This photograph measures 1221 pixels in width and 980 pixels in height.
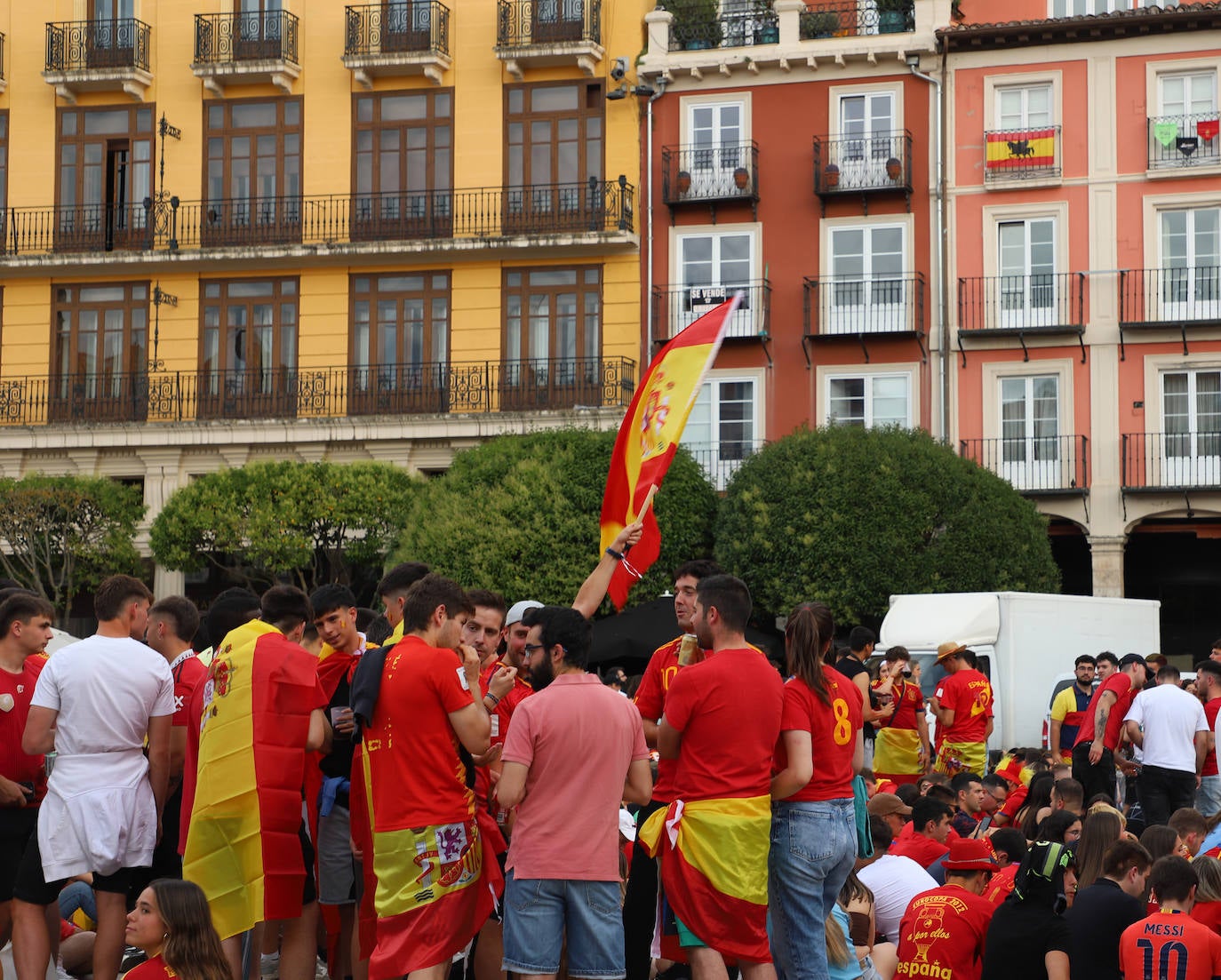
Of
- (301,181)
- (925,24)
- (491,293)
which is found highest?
(925,24)

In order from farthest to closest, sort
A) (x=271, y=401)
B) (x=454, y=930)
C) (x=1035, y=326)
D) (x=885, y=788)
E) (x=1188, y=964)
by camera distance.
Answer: (x=271, y=401)
(x=1035, y=326)
(x=885, y=788)
(x=454, y=930)
(x=1188, y=964)

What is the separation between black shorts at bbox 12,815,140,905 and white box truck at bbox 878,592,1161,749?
13.9m

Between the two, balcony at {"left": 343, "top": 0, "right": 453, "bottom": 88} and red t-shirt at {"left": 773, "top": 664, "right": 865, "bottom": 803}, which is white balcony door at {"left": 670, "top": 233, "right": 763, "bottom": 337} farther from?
red t-shirt at {"left": 773, "top": 664, "right": 865, "bottom": 803}

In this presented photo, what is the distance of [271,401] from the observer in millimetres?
33750

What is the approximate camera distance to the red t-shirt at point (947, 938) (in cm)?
753

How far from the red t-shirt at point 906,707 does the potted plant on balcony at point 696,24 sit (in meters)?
20.8

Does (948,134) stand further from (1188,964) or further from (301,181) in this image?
(1188,964)

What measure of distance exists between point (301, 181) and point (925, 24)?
12.8m

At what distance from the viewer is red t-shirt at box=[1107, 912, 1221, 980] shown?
22.5 feet

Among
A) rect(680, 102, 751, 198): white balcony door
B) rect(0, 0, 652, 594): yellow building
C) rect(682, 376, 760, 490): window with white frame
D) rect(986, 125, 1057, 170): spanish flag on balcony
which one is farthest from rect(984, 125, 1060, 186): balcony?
rect(0, 0, 652, 594): yellow building

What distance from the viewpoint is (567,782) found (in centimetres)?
709

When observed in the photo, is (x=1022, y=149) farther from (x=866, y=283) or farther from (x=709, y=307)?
(x=709, y=307)

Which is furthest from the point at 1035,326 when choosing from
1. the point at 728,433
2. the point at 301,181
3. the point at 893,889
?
the point at 893,889

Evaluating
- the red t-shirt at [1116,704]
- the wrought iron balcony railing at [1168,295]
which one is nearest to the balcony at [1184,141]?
the wrought iron balcony railing at [1168,295]
